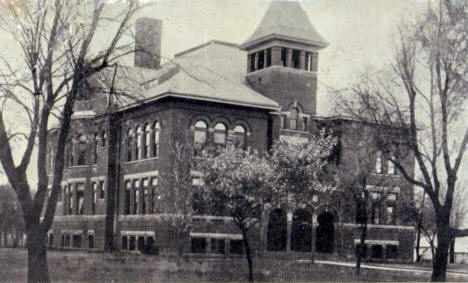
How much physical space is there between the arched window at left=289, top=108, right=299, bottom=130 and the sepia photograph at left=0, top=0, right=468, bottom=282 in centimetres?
7

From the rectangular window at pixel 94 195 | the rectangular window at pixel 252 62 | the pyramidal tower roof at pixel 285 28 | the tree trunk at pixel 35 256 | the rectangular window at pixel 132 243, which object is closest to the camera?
the tree trunk at pixel 35 256

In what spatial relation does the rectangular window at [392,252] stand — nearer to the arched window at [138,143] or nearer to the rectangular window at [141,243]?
the rectangular window at [141,243]

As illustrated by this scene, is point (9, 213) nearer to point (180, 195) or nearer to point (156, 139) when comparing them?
point (156, 139)

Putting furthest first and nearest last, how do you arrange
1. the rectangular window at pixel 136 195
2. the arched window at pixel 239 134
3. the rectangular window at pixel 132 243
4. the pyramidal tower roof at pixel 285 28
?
the pyramidal tower roof at pixel 285 28 < the rectangular window at pixel 136 195 < the rectangular window at pixel 132 243 < the arched window at pixel 239 134

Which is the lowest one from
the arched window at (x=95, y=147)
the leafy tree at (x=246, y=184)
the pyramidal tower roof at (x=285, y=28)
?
the leafy tree at (x=246, y=184)

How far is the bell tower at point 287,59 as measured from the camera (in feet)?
131

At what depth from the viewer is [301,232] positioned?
1615 inches

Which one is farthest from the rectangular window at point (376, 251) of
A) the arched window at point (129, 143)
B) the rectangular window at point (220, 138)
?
the arched window at point (129, 143)

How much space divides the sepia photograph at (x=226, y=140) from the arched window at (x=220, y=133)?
0.34 feet

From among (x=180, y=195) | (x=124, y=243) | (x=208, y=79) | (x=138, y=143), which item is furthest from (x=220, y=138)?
(x=124, y=243)

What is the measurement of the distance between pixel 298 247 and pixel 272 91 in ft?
29.3

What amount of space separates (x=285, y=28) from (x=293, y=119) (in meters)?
5.29

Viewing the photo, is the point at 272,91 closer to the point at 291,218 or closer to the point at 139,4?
the point at 291,218

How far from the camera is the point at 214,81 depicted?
3756 centimetres
